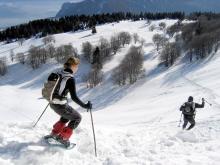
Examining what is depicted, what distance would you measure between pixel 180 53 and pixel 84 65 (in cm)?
3142

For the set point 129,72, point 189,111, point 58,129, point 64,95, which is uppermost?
point 64,95

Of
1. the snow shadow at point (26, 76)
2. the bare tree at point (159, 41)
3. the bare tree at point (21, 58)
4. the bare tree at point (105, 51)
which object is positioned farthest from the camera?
the bare tree at point (21, 58)

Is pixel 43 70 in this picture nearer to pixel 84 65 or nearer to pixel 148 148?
pixel 84 65

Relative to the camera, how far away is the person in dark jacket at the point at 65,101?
38.6ft

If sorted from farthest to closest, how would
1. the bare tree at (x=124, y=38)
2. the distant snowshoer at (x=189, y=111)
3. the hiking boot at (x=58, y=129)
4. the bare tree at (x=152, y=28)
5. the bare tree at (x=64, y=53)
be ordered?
the bare tree at (x=152, y=28) < the bare tree at (x=124, y=38) < the bare tree at (x=64, y=53) < the distant snowshoer at (x=189, y=111) < the hiking boot at (x=58, y=129)

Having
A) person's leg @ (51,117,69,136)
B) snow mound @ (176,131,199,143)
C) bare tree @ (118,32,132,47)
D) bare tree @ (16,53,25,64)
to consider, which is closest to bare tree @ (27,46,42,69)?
bare tree @ (16,53,25,64)

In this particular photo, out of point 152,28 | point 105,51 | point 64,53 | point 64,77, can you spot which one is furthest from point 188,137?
point 152,28

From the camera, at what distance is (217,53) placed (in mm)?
102125

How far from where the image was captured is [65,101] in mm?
12164

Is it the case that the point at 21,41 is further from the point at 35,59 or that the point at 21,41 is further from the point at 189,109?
the point at 189,109

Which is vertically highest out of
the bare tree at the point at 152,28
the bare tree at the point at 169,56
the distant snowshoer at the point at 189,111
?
the distant snowshoer at the point at 189,111

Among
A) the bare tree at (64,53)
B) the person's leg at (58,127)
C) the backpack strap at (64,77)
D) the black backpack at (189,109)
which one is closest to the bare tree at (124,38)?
the bare tree at (64,53)

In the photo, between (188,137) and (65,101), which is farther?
(188,137)

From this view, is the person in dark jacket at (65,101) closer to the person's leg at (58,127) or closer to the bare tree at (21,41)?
the person's leg at (58,127)
